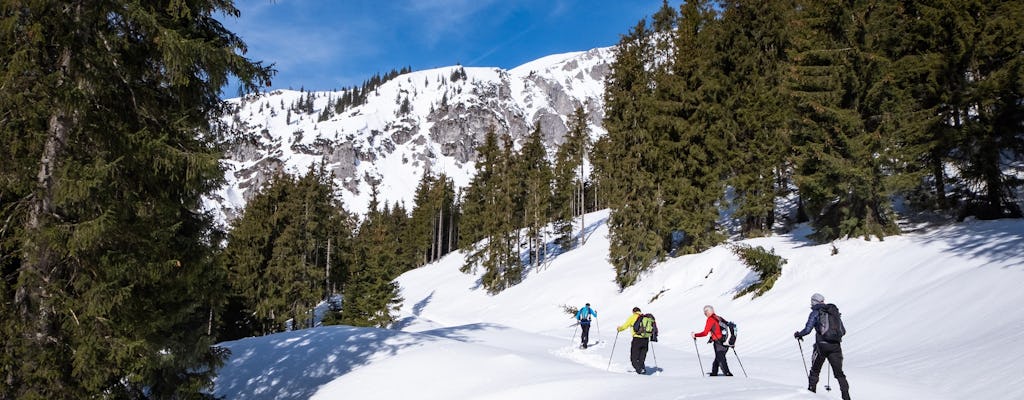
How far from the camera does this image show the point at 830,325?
8.11 meters

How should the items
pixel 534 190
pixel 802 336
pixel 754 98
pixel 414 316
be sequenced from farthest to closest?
pixel 534 190 → pixel 414 316 → pixel 754 98 → pixel 802 336

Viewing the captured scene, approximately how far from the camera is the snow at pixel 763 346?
344 inches

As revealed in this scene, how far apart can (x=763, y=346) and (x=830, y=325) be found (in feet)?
22.7

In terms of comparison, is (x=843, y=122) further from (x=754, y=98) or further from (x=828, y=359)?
(x=828, y=359)

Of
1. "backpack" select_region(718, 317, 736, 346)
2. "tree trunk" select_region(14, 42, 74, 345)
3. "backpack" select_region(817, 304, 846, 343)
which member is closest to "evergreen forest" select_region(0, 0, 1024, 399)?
"tree trunk" select_region(14, 42, 74, 345)

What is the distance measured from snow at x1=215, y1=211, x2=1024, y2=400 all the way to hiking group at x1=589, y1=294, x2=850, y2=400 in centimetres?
50

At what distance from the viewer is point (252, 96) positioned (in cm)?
866

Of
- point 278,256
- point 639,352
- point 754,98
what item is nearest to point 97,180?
point 639,352

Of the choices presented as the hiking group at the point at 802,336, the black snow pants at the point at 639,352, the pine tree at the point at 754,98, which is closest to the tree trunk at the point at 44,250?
the hiking group at the point at 802,336

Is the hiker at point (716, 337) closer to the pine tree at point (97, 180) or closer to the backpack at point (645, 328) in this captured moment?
the backpack at point (645, 328)

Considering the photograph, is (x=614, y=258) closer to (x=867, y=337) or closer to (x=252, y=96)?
(x=867, y=337)

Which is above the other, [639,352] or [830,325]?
[830,325]

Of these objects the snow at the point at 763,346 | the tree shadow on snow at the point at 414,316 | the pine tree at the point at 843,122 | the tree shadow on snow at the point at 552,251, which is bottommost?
the tree shadow on snow at the point at 414,316

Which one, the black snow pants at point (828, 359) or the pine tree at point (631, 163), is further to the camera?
the pine tree at point (631, 163)
